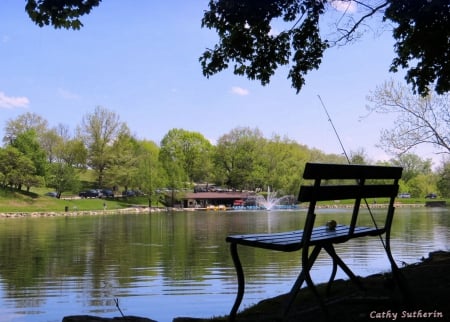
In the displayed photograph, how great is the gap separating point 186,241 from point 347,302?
40.7 feet

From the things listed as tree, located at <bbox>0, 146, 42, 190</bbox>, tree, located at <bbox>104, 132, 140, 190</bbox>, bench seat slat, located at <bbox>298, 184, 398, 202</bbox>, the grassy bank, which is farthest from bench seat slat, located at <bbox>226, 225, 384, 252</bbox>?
tree, located at <bbox>104, 132, 140, 190</bbox>

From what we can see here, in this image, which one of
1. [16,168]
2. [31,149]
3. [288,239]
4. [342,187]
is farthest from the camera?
[31,149]

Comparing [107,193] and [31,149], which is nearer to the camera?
[31,149]

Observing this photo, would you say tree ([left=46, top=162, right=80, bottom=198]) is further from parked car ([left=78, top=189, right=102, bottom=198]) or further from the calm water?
the calm water

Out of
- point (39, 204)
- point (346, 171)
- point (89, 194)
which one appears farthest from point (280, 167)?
point (346, 171)

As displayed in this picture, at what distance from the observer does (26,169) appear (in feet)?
173

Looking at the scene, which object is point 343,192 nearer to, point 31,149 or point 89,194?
point 31,149

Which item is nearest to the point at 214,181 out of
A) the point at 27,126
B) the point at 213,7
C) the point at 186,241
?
the point at 27,126

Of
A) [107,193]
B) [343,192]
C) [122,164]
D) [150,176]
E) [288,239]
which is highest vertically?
[122,164]

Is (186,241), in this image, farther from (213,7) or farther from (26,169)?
(26,169)

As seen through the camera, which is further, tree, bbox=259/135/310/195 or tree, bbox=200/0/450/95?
tree, bbox=259/135/310/195

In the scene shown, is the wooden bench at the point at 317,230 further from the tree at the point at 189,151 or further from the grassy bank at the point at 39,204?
the tree at the point at 189,151

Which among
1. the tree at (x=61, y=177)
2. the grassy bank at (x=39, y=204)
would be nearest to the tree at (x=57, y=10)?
the grassy bank at (x=39, y=204)

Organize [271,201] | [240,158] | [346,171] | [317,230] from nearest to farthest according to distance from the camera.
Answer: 1. [346,171]
2. [317,230]
3. [271,201]
4. [240,158]
